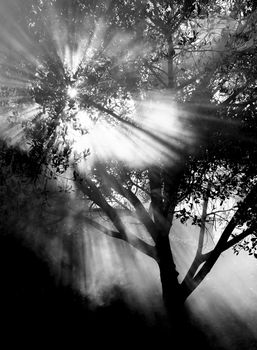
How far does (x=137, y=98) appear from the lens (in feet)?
32.4

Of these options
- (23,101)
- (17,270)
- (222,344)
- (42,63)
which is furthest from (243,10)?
(17,270)

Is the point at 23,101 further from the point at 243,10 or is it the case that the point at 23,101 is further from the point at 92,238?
the point at 92,238

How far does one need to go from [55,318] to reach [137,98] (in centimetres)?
1064

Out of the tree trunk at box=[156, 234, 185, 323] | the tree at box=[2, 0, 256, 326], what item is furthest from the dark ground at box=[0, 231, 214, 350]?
the tree at box=[2, 0, 256, 326]

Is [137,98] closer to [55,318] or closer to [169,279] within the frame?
[169,279]

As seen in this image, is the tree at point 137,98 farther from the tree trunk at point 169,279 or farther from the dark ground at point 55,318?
the dark ground at point 55,318

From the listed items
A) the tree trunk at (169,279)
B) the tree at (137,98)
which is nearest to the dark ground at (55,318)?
the tree trunk at (169,279)

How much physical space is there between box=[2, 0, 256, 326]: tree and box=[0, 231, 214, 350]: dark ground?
4.11 meters

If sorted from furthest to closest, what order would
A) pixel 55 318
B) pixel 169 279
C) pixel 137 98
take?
pixel 55 318 → pixel 169 279 → pixel 137 98

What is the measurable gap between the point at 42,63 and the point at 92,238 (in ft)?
62.5

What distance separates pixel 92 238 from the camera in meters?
25.5

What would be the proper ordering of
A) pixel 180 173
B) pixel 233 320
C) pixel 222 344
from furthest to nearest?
pixel 233 320 < pixel 222 344 < pixel 180 173

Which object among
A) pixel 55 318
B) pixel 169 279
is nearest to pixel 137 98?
pixel 169 279

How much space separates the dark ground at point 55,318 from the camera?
459 inches
